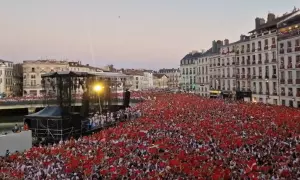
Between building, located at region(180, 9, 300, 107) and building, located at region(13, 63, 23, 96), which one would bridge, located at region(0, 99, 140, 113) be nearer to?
building, located at region(180, 9, 300, 107)

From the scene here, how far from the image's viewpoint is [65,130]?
2980 centimetres

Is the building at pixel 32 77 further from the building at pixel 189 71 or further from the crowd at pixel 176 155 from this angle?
the crowd at pixel 176 155

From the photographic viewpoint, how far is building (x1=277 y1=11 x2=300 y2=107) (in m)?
52.8

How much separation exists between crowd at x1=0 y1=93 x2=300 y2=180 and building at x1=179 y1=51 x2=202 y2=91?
89978 millimetres

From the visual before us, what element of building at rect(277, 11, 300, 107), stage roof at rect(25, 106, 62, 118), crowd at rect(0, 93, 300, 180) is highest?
building at rect(277, 11, 300, 107)

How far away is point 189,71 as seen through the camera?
121m

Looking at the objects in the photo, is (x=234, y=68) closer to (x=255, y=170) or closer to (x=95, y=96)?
(x=95, y=96)

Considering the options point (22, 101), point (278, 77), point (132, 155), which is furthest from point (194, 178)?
point (22, 101)

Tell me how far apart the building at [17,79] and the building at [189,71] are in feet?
203

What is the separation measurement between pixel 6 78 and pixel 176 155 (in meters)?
113

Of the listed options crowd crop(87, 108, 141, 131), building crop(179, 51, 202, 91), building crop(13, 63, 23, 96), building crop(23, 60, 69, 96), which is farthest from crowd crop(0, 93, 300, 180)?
building crop(13, 63, 23, 96)

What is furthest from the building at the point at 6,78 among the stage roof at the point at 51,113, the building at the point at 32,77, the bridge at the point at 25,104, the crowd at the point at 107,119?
the stage roof at the point at 51,113

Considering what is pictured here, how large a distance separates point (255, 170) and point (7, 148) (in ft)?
58.2

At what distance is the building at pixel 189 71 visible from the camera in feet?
381
